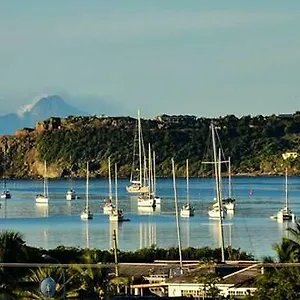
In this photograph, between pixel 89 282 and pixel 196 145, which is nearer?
pixel 89 282

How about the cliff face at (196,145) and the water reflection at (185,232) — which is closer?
the water reflection at (185,232)

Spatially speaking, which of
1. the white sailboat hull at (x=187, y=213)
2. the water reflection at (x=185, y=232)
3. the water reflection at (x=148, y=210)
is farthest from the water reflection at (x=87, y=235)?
the water reflection at (x=148, y=210)

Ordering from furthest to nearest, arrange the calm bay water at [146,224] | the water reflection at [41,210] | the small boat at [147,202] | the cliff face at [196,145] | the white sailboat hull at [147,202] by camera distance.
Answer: the cliff face at [196,145] < the small boat at [147,202] < the white sailboat hull at [147,202] < the water reflection at [41,210] < the calm bay water at [146,224]

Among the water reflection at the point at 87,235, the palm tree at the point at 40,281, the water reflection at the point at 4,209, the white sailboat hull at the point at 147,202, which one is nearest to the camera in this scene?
the palm tree at the point at 40,281

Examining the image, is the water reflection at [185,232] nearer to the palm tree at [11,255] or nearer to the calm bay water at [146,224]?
the calm bay water at [146,224]

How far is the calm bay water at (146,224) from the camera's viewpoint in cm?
6831

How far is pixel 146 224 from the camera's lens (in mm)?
82938

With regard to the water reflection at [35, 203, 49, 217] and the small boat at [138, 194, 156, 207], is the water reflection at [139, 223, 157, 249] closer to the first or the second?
Result: the small boat at [138, 194, 156, 207]

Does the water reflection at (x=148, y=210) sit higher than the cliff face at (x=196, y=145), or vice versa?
the cliff face at (x=196, y=145)

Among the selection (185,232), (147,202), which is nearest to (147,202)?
(147,202)

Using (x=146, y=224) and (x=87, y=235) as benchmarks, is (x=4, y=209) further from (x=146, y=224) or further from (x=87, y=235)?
(x=87, y=235)

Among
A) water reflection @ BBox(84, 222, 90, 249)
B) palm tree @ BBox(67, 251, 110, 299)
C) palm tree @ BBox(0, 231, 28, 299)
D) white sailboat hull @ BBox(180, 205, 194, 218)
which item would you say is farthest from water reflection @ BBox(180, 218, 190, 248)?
palm tree @ BBox(67, 251, 110, 299)

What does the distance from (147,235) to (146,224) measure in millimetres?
9313

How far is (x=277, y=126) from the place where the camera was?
183250 mm
